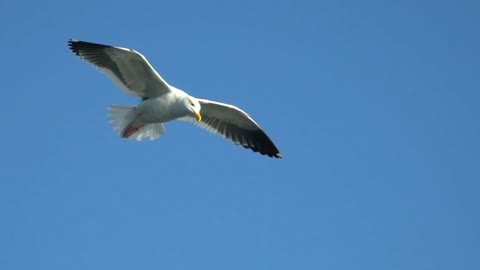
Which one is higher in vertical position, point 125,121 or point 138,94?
point 138,94

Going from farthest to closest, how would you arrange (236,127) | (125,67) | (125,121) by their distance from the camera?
1. (236,127)
2. (125,121)
3. (125,67)

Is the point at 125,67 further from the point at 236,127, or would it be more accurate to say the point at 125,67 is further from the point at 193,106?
the point at 236,127

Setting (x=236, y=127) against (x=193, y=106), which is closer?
(x=193, y=106)

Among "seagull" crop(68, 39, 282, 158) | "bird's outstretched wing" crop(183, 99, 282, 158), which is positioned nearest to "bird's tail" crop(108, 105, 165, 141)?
"seagull" crop(68, 39, 282, 158)

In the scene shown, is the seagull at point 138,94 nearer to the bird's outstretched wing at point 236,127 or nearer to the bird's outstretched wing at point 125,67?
the bird's outstretched wing at point 125,67

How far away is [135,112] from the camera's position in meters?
14.9

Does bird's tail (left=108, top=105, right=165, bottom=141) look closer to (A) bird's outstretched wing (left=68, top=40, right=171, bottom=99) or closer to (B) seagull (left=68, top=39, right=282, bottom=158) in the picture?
(B) seagull (left=68, top=39, right=282, bottom=158)

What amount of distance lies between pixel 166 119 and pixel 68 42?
189 centimetres

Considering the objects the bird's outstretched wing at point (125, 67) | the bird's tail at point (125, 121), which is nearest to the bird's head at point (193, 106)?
the bird's outstretched wing at point (125, 67)

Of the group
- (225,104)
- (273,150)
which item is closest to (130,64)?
(225,104)

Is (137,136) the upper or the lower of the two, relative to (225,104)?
lower

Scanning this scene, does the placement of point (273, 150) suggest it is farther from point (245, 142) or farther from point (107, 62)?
point (107, 62)

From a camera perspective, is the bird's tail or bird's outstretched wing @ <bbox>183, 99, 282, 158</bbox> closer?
the bird's tail

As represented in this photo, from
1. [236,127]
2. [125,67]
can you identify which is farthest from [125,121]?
[236,127]
